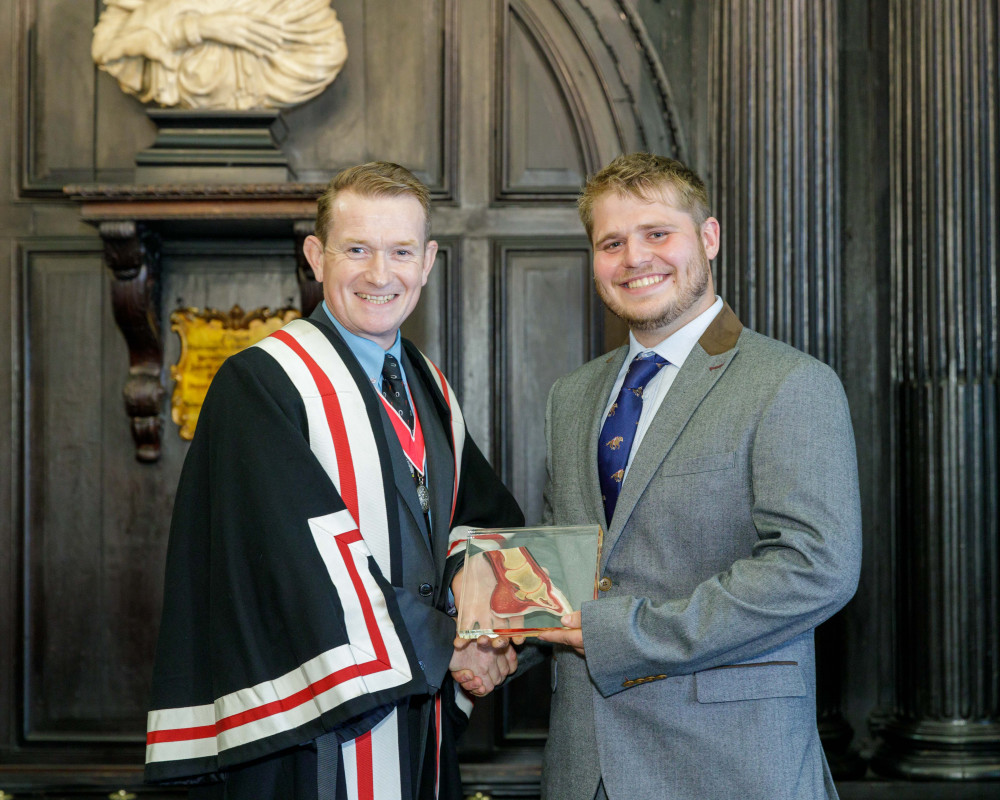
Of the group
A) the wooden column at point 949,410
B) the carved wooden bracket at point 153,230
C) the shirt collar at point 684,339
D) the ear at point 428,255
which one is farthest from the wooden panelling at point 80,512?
the wooden column at point 949,410

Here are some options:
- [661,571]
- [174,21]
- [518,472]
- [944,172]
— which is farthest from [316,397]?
[944,172]

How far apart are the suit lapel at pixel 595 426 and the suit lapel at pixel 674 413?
0.09 ft

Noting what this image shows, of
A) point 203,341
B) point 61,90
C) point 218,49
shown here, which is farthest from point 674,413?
point 61,90

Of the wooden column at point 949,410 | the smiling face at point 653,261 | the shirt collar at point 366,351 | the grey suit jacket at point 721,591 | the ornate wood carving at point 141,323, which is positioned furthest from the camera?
the ornate wood carving at point 141,323

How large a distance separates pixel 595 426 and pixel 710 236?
457 mm

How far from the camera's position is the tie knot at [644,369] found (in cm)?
203

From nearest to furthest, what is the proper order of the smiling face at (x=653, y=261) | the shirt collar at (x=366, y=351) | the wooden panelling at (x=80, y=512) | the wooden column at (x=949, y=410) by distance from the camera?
1. the smiling face at (x=653, y=261)
2. the shirt collar at (x=366, y=351)
3. the wooden column at (x=949, y=410)
4. the wooden panelling at (x=80, y=512)

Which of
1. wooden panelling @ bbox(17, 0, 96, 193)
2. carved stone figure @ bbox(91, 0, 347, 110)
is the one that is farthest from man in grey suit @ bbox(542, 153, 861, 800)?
wooden panelling @ bbox(17, 0, 96, 193)

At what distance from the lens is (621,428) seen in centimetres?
200

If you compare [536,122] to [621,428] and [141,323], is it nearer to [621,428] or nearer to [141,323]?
[141,323]

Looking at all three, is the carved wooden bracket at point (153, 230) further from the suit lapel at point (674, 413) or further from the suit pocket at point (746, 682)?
the suit pocket at point (746, 682)

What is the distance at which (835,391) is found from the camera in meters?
1.83

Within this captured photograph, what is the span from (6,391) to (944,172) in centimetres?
302

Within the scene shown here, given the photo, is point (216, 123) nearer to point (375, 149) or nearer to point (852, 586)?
point (375, 149)
